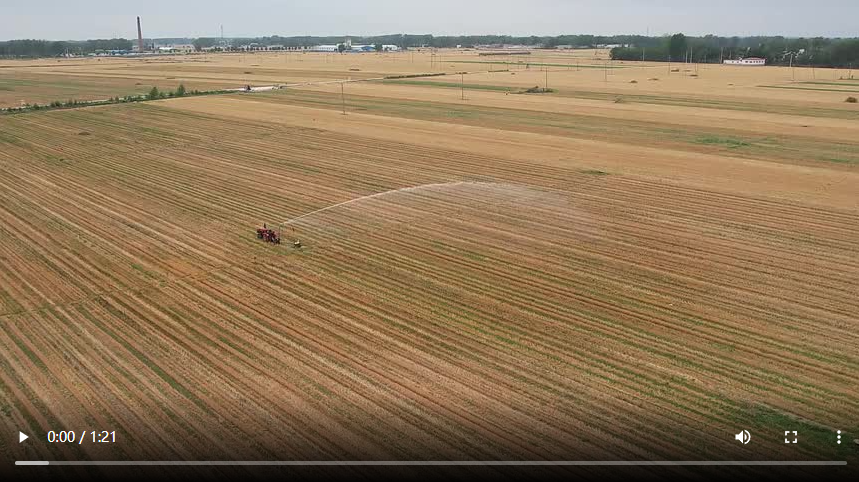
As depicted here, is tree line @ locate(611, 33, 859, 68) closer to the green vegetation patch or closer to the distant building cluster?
the distant building cluster

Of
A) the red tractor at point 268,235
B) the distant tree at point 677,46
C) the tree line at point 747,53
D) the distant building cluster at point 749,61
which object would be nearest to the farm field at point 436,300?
the red tractor at point 268,235

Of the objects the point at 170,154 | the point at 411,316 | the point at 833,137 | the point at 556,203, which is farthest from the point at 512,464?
the point at 833,137

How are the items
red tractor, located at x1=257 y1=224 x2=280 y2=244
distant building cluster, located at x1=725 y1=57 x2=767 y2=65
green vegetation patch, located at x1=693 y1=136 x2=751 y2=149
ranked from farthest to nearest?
distant building cluster, located at x1=725 y1=57 x2=767 y2=65 < green vegetation patch, located at x1=693 y1=136 x2=751 y2=149 < red tractor, located at x1=257 y1=224 x2=280 y2=244

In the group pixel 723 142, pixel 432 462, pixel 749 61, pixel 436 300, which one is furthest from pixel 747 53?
pixel 432 462

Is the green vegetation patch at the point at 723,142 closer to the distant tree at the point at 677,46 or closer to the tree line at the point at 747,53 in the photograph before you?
the tree line at the point at 747,53

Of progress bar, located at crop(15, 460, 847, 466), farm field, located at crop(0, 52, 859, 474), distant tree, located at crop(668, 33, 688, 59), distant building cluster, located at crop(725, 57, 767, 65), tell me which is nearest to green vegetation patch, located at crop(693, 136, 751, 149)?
farm field, located at crop(0, 52, 859, 474)
